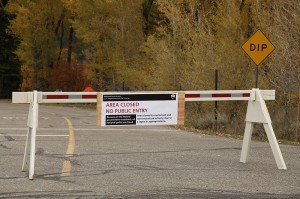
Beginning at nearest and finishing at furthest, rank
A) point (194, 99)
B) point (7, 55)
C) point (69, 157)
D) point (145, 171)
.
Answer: point (145, 171)
point (194, 99)
point (69, 157)
point (7, 55)

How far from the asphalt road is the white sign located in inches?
31.4

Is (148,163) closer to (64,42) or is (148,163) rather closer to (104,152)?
(104,152)

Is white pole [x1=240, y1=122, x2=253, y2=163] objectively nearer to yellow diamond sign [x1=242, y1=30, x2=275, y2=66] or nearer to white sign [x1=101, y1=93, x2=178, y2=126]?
white sign [x1=101, y1=93, x2=178, y2=126]

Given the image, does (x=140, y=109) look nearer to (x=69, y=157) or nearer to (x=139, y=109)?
(x=139, y=109)

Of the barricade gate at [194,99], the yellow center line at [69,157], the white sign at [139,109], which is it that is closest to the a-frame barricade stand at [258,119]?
the barricade gate at [194,99]

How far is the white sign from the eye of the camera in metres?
9.04

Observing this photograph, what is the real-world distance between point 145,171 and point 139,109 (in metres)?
1.11

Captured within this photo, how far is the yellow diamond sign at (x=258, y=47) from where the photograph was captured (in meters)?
14.5

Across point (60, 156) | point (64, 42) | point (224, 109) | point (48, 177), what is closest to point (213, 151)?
point (60, 156)

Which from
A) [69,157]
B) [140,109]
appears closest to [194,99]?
[140,109]

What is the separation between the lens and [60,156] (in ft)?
33.7

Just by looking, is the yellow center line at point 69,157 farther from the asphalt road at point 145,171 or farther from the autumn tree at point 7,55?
the autumn tree at point 7,55

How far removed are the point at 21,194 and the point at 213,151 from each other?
5.32 meters

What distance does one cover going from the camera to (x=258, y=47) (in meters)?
15.2
